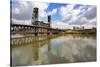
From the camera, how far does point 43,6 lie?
2244 millimetres

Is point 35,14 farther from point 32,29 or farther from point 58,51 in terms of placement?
point 58,51

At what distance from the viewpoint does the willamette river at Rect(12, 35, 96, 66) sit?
85.2 inches

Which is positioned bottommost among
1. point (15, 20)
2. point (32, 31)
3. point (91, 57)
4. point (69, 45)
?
point (91, 57)

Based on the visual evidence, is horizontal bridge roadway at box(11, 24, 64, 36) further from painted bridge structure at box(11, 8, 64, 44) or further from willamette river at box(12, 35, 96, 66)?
willamette river at box(12, 35, 96, 66)

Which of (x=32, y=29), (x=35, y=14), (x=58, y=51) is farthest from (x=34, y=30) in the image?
(x=58, y=51)

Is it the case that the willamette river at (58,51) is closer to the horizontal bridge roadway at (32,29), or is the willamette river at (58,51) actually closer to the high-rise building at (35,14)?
the horizontal bridge roadway at (32,29)

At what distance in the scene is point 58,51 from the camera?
2.31m

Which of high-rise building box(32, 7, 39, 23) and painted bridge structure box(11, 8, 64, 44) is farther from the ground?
high-rise building box(32, 7, 39, 23)

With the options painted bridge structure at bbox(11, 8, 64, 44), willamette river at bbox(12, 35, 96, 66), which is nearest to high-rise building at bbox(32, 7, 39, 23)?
painted bridge structure at bbox(11, 8, 64, 44)

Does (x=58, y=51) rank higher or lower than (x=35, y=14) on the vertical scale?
lower

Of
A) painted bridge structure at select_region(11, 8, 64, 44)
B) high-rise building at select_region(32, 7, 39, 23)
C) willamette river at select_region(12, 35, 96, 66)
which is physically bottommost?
willamette river at select_region(12, 35, 96, 66)
